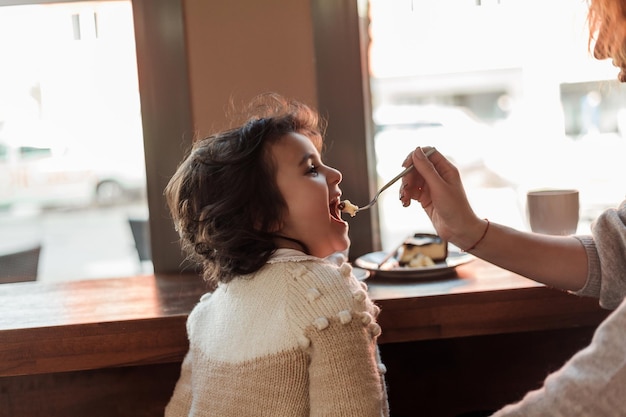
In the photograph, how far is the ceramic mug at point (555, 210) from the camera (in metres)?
1.93

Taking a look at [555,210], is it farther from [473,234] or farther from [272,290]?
[272,290]

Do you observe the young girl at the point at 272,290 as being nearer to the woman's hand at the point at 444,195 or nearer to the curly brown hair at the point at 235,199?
the curly brown hair at the point at 235,199

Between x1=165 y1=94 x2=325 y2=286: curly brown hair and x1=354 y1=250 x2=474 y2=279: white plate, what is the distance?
57cm

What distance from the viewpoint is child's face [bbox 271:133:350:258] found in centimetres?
137

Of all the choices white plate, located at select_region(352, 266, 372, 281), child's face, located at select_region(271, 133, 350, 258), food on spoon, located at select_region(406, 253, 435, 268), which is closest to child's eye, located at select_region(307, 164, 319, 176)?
child's face, located at select_region(271, 133, 350, 258)

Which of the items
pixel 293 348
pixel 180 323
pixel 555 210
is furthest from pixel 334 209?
pixel 555 210

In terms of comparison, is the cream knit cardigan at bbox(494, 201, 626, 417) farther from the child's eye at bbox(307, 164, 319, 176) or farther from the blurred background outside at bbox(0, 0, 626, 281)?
the blurred background outside at bbox(0, 0, 626, 281)

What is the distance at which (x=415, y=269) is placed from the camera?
6.07 ft

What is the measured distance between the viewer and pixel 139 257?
235cm

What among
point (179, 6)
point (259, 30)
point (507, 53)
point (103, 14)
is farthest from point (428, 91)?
point (103, 14)

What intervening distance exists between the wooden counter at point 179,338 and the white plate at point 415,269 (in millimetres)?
35

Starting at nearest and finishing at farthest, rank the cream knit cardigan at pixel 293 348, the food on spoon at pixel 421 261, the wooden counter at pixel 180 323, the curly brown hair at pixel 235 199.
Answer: the cream knit cardigan at pixel 293 348
the curly brown hair at pixel 235 199
the wooden counter at pixel 180 323
the food on spoon at pixel 421 261

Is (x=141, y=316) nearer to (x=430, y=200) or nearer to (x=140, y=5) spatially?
(x=430, y=200)

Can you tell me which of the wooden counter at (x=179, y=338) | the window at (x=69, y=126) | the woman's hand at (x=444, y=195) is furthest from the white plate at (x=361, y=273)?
the window at (x=69, y=126)
